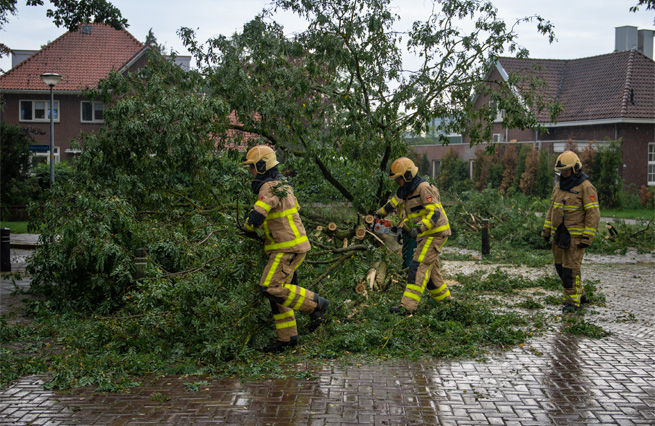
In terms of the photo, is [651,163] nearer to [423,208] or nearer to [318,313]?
[423,208]

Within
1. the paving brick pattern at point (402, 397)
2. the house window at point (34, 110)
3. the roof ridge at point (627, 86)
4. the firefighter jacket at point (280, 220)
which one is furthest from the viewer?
the house window at point (34, 110)

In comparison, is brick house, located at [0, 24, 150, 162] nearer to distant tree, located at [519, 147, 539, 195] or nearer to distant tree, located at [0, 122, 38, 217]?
distant tree, located at [0, 122, 38, 217]

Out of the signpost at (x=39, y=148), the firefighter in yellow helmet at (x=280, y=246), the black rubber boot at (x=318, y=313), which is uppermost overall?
the signpost at (x=39, y=148)

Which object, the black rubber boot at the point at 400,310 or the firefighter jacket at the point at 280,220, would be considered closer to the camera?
the firefighter jacket at the point at 280,220

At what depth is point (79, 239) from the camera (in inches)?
302

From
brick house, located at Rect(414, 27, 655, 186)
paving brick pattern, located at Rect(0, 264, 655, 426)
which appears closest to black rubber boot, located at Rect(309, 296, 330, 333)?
paving brick pattern, located at Rect(0, 264, 655, 426)

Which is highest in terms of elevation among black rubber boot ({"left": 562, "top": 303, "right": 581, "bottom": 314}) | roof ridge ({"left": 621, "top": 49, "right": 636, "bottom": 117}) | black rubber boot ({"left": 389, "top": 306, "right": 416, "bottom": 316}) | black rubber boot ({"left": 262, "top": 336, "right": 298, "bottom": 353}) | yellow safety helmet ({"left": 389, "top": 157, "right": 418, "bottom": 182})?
roof ridge ({"left": 621, "top": 49, "right": 636, "bottom": 117})

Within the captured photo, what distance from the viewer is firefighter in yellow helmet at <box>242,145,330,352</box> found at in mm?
5941

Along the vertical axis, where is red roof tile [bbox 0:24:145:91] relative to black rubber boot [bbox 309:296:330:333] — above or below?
above

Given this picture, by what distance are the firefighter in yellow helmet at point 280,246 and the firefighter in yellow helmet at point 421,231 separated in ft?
5.36

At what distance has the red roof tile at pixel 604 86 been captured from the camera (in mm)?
29938

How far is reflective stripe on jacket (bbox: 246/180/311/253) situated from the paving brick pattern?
124 centimetres

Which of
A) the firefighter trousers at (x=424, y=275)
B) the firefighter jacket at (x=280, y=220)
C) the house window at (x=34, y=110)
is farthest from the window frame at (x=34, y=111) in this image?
the firefighter jacket at (x=280, y=220)

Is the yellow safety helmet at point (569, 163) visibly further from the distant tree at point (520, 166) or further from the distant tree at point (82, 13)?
the distant tree at point (520, 166)
